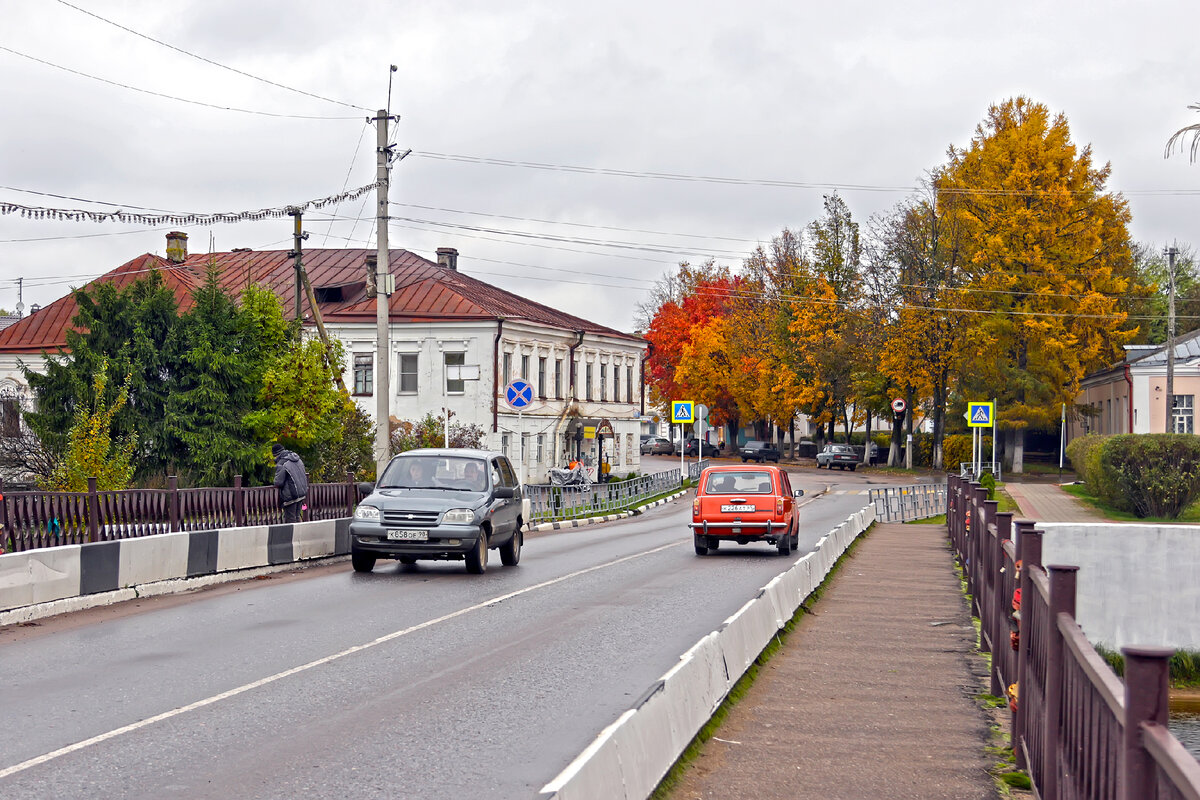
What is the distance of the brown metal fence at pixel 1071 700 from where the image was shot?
3.24m

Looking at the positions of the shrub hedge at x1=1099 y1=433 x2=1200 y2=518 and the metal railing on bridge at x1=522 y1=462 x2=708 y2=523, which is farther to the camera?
the metal railing on bridge at x1=522 y1=462 x2=708 y2=523

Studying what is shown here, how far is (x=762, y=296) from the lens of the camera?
83375 millimetres

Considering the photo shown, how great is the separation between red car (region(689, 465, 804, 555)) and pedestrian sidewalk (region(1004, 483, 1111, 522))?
11691 mm

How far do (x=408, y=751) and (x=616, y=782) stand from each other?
7.11 feet

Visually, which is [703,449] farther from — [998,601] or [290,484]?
[998,601]

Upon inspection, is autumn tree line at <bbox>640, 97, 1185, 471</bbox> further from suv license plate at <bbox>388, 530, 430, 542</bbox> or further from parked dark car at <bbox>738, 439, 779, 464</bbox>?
suv license plate at <bbox>388, 530, 430, 542</bbox>

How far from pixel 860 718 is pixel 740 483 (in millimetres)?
15011

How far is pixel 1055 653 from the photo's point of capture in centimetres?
557

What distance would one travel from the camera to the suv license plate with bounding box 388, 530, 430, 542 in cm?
1806

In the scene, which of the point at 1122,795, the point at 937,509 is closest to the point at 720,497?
the point at 1122,795

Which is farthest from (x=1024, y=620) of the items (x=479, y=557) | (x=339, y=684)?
(x=479, y=557)

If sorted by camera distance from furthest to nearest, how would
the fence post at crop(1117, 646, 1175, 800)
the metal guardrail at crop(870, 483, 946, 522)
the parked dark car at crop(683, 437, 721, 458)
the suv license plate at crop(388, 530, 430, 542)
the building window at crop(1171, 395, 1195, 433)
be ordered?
the parked dark car at crop(683, 437, 721, 458) → the building window at crop(1171, 395, 1195, 433) → the metal guardrail at crop(870, 483, 946, 522) → the suv license plate at crop(388, 530, 430, 542) → the fence post at crop(1117, 646, 1175, 800)

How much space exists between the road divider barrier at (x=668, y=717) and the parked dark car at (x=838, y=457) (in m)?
62.0

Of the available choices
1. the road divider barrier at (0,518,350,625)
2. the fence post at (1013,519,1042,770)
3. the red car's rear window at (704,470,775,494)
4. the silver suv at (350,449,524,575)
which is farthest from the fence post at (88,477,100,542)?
the fence post at (1013,519,1042,770)
